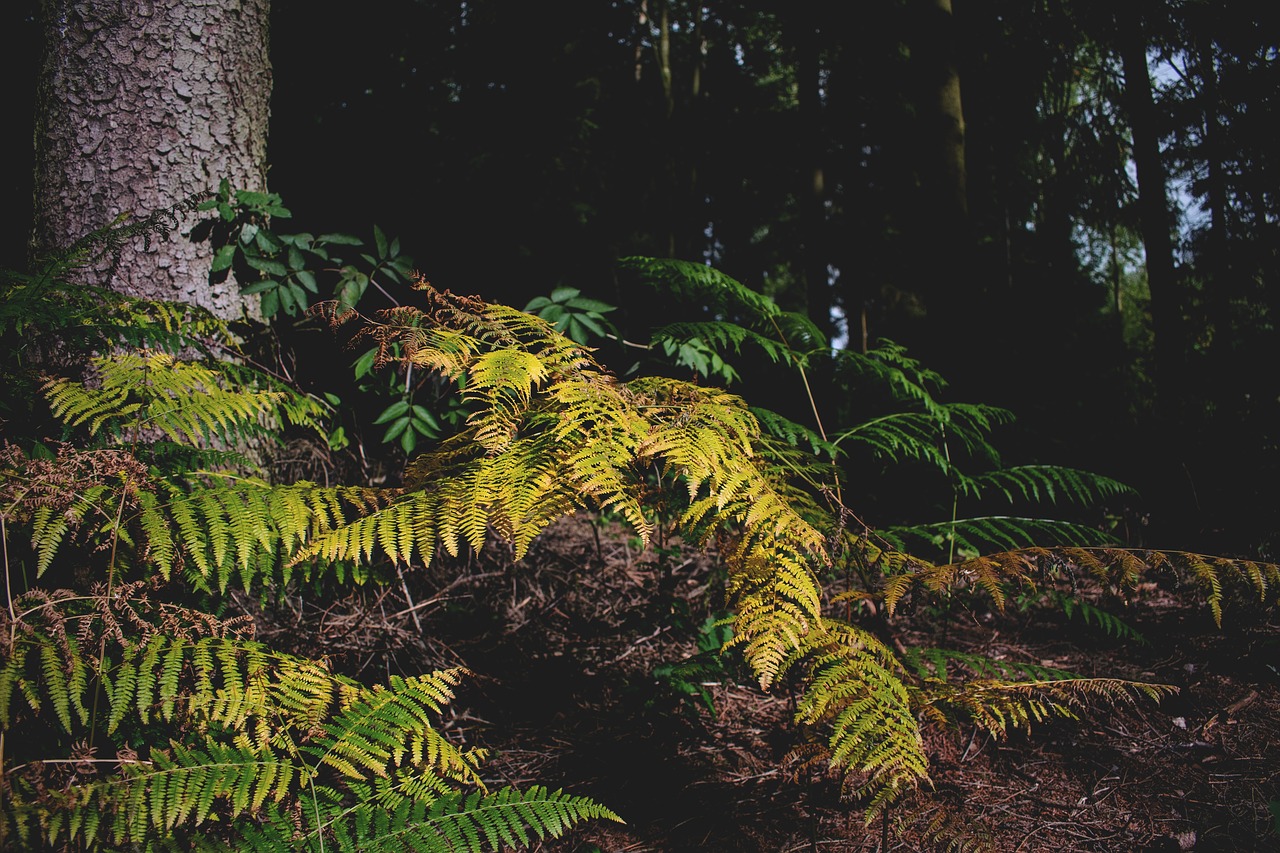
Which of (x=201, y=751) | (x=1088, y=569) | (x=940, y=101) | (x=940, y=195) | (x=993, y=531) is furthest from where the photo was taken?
(x=940, y=101)

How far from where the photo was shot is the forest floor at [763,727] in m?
1.68

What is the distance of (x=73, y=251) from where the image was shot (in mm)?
1727

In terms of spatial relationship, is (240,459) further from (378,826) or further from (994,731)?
(994,731)

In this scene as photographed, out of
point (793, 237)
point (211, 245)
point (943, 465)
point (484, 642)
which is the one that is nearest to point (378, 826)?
point (484, 642)

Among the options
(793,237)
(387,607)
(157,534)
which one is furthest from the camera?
(793,237)

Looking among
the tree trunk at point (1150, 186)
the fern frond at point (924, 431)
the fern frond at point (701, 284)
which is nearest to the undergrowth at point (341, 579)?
the fern frond at point (924, 431)

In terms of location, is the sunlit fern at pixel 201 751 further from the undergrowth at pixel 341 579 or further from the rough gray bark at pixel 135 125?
the rough gray bark at pixel 135 125

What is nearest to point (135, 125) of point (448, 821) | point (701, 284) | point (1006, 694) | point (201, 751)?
point (701, 284)

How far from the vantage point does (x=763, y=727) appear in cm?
219

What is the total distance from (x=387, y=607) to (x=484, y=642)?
415 millimetres

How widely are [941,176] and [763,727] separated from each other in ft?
11.7

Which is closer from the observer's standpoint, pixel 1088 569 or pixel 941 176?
pixel 1088 569

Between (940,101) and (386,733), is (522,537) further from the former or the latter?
(940,101)

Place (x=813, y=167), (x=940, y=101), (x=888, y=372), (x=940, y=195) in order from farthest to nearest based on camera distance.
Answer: (x=813, y=167)
(x=940, y=101)
(x=940, y=195)
(x=888, y=372)
